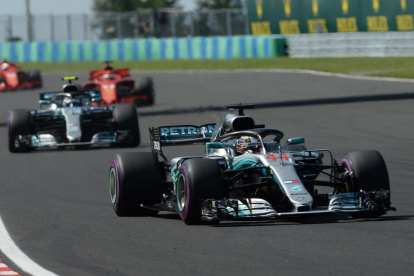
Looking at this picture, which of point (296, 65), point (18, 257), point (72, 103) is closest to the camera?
point (18, 257)

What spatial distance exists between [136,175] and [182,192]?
70 cm

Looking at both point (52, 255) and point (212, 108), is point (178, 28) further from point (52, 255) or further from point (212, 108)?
point (52, 255)

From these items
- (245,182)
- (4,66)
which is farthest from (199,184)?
(4,66)

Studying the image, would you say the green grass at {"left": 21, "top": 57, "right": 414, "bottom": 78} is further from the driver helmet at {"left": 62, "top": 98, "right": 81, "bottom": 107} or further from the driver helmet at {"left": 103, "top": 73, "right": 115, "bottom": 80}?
the driver helmet at {"left": 62, "top": 98, "right": 81, "bottom": 107}

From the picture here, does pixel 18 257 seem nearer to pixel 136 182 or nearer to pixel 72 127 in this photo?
pixel 136 182

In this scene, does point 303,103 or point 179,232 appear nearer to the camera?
point 179,232

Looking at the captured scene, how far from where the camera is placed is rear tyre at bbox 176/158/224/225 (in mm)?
8508

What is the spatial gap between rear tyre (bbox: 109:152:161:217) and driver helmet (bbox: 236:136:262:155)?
0.89 m

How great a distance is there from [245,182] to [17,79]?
1089 inches

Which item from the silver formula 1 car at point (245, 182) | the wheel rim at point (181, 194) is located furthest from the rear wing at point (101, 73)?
the wheel rim at point (181, 194)

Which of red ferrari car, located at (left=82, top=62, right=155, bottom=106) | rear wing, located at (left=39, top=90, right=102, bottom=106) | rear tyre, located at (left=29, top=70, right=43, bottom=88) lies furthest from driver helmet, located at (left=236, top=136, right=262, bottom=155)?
rear tyre, located at (left=29, top=70, right=43, bottom=88)

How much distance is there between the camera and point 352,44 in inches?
1540

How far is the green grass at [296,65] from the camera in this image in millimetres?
33312

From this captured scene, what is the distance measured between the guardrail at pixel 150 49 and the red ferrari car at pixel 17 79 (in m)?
11.3
